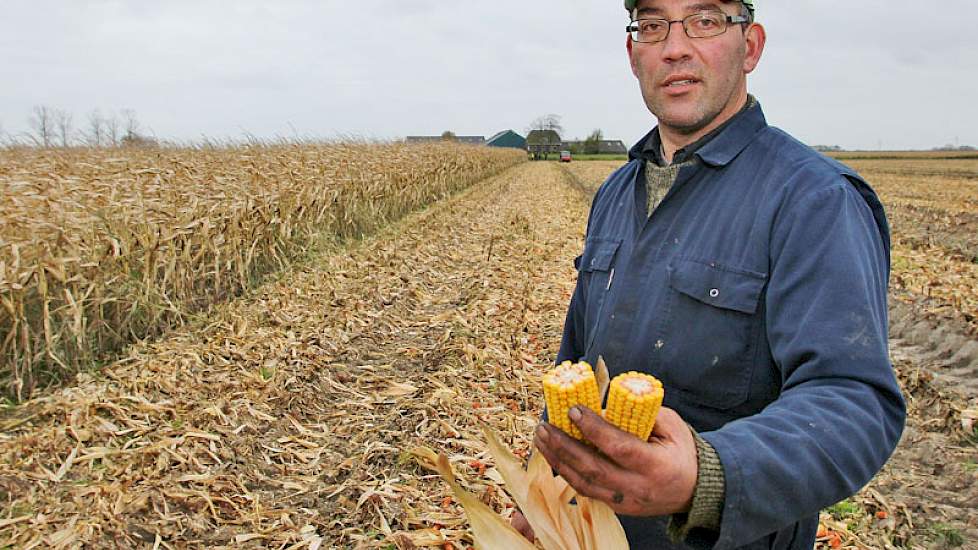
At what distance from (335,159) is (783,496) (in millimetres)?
12881

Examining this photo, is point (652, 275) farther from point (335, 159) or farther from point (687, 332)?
point (335, 159)

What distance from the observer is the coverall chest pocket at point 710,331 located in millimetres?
1444

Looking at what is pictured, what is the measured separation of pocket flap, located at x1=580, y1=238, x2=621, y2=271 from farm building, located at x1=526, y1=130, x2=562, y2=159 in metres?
78.6

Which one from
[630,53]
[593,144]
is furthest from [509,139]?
[630,53]

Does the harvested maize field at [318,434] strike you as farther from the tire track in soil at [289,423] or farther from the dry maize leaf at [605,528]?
the dry maize leaf at [605,528]

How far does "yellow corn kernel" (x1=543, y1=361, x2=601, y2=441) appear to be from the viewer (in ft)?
4.07

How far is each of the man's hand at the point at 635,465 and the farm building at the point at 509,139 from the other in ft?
336

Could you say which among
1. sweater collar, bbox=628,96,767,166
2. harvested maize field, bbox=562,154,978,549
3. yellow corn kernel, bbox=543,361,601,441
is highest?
sweater collar, bbox=628,96,767,166

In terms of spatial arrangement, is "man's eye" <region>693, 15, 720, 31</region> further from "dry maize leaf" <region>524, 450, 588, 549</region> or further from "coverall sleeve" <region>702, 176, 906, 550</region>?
"dry maize leaf" <region>524, 450, 588, 549</region>

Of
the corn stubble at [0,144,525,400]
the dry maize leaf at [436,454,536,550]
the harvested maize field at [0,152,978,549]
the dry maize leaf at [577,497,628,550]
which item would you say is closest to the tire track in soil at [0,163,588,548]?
the harvested maize field at [0,152,978,549]

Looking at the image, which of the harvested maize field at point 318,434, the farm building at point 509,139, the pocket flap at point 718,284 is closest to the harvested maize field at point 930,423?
the harvested maize field at point 318,434

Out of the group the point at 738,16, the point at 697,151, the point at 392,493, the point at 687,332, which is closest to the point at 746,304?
the point at 687,332

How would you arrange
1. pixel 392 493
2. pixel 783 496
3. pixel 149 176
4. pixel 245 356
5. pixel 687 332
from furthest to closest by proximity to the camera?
pixel 149 176
pixel 245 356
pixel 392 493
pixel 687 332
pixel 783 496

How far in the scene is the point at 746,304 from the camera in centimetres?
143
